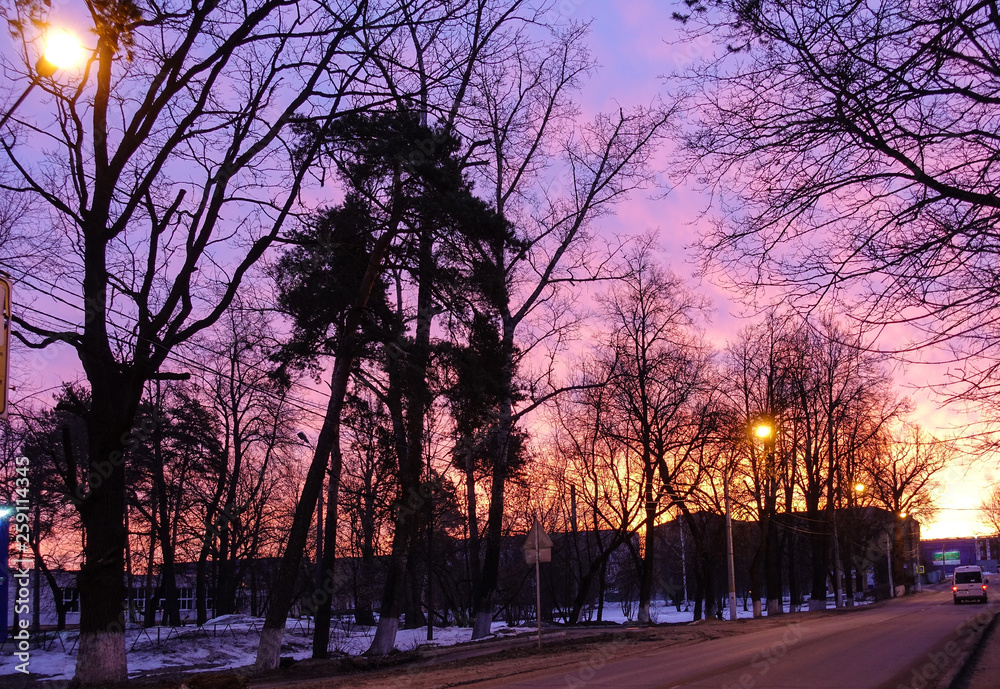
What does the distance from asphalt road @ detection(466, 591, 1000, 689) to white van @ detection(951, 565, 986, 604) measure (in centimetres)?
2659

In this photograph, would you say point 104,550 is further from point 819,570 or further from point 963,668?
point 819,570

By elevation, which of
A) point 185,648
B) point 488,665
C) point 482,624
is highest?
point 488,665

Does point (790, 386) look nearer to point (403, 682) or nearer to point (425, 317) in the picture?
point (425, 317)

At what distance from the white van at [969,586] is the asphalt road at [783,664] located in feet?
87.2

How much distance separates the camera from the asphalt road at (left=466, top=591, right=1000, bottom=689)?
42.3ft

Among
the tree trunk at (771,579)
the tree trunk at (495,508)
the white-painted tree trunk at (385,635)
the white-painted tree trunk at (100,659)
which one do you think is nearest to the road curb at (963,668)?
the white-painted tree trunk at (100,659)

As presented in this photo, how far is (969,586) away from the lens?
1852 inches

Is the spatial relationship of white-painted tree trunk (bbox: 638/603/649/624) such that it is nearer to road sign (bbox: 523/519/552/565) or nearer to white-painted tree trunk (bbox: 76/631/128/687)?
road sign (bbox: 523/519/552/565)

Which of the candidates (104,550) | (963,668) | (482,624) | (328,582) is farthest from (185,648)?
(963,668)

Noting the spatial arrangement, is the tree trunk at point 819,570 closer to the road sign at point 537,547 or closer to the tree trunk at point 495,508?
the tree trunk at point 495,508

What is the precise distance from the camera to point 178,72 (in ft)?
52.2

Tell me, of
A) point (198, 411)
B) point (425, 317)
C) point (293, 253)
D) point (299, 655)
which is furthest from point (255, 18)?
point (198, 411)

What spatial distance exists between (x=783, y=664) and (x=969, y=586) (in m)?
39.0

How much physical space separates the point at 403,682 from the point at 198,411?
26692 mm
